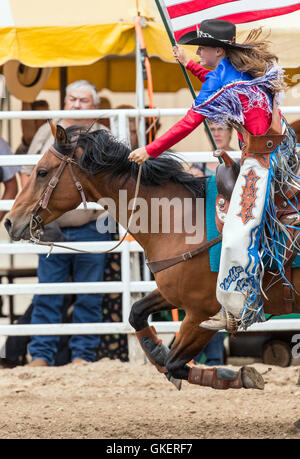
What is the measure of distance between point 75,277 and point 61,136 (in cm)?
223

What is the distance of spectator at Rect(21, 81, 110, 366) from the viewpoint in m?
6.46

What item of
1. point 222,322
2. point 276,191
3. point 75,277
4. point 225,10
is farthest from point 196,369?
point 225,10

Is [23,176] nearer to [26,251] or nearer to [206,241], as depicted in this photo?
[26,251]

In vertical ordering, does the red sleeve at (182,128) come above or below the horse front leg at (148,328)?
above

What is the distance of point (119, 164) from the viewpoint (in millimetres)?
4488

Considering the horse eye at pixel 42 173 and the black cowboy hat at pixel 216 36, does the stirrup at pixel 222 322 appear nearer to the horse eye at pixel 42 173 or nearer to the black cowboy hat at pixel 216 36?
the horse eye at pixel 42 173

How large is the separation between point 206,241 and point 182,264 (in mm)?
186

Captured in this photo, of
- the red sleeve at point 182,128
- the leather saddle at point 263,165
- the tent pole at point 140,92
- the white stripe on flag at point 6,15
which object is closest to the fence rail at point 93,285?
the tent pole at point 140,92

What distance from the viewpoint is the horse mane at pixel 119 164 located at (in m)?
4.48

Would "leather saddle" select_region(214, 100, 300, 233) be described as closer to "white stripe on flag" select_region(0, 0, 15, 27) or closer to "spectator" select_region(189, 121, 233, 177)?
"spectator" select_region(189, 121, 233, 177)

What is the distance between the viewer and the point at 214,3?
5.22 m

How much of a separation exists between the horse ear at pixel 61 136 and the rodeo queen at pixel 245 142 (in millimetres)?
569

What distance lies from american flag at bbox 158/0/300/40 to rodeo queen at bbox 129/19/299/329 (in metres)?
0.94

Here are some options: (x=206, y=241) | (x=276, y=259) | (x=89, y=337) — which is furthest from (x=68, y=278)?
(x=276, y=259)
